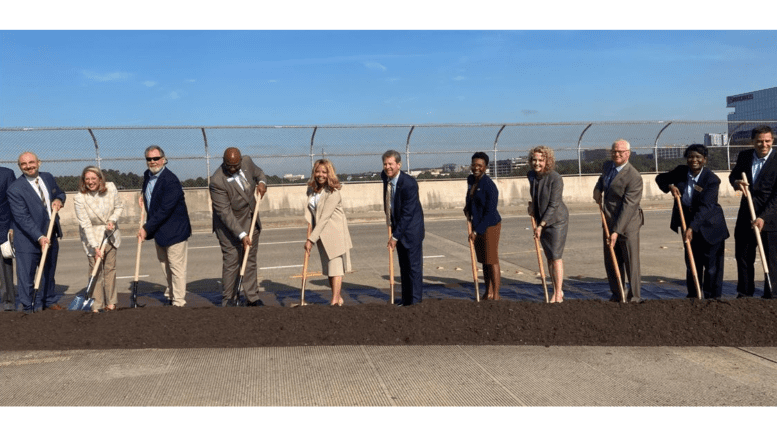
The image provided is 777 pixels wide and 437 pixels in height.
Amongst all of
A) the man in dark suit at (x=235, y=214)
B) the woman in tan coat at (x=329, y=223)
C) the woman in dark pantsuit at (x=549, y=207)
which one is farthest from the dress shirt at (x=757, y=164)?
the man in dark suit at (x=235, y=214)

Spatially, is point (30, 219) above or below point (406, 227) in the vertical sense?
above

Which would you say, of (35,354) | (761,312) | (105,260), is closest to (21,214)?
(105,260)

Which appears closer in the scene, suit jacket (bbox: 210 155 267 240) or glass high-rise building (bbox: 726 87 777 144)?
suit jacket (bbox: 210 155 267 240)

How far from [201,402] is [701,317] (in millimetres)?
3805

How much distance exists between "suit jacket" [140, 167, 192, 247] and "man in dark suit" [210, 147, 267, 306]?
338 millimetres

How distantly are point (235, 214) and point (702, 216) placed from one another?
4.55 m

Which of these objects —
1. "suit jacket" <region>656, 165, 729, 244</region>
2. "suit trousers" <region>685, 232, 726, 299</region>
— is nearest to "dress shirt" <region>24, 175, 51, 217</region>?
"suit jacket" <region>656, 165, 729, 244</region>

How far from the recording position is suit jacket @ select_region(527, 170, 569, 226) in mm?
6875

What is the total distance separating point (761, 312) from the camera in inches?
218

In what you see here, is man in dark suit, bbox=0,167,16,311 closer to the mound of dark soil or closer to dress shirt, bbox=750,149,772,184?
the mound of dark soil

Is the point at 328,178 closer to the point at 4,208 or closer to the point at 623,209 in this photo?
the point at 623,209

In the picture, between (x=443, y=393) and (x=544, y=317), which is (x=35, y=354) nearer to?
(x=443, y=393)

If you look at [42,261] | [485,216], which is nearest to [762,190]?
[485,216]

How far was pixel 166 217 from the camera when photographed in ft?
22.7
